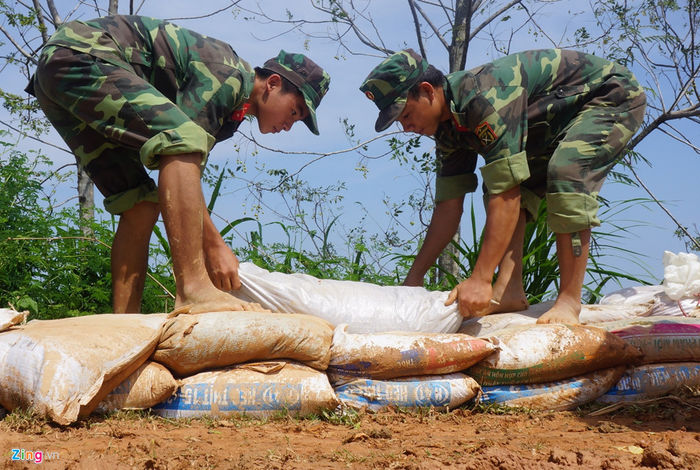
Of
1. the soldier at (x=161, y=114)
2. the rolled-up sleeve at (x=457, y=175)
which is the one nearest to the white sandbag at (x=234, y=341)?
the soldier at (x=161, y=114)

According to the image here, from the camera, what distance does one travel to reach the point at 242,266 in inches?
118

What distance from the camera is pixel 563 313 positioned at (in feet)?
10.1

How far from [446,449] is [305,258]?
9.68ft

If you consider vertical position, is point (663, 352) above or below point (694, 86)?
below

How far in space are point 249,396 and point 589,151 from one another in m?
1.87

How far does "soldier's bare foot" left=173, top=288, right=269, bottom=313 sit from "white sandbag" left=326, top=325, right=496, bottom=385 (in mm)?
400

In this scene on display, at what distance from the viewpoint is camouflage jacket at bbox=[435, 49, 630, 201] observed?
3086 millimetres

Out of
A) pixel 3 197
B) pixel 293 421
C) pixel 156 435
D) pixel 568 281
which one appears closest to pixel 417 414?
pixel 293 421

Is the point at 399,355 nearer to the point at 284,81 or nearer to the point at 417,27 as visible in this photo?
the point at 284,81

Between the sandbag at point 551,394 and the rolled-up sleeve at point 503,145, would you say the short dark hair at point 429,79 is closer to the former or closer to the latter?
the rolled-up sleeve at point 503,145

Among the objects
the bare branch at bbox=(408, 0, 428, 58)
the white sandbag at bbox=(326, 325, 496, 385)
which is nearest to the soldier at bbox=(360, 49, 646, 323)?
the white sandbag at bbox=(326, 325, 496, 385)

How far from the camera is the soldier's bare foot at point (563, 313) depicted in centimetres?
298

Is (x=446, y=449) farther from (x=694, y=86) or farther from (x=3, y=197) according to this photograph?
(x=694, y=86)

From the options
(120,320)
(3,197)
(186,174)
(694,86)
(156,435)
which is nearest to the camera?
(156,435)
